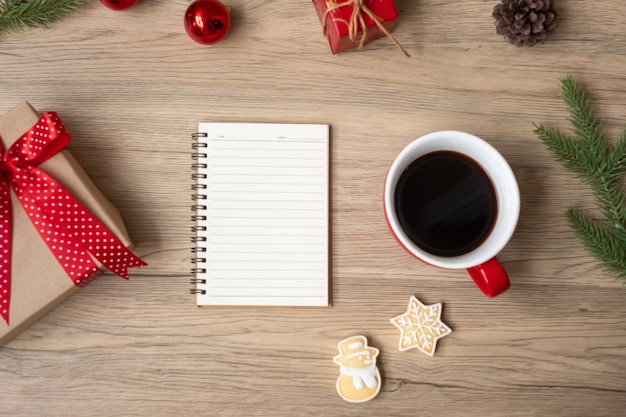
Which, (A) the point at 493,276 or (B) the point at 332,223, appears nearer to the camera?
(A) the point at 493,276

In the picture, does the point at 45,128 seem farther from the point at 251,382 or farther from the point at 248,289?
the point at 251,382

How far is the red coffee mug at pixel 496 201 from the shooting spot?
62 cm

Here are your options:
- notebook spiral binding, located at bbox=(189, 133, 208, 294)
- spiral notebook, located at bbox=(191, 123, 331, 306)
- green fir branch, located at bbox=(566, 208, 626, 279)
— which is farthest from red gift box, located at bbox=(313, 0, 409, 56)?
green fir branch, located at bbox=(566, 208, 626, 279)

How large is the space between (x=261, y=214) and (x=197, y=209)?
0.09m

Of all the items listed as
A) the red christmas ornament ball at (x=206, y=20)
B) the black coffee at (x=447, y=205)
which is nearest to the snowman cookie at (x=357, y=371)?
the black coffee at (x=447, y=205)

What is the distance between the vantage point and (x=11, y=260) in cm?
66

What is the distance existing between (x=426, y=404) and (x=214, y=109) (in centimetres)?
53

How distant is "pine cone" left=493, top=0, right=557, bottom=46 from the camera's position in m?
0.71

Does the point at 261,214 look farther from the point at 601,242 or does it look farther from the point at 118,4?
the point at 601,242

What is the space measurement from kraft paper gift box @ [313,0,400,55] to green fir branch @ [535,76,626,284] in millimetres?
273

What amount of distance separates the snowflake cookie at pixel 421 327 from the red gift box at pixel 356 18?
14.7 inches

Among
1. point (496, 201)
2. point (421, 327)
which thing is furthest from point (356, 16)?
point (421, 327)

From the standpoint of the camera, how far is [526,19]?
2.36ft

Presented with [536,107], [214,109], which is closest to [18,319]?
[214,109]
